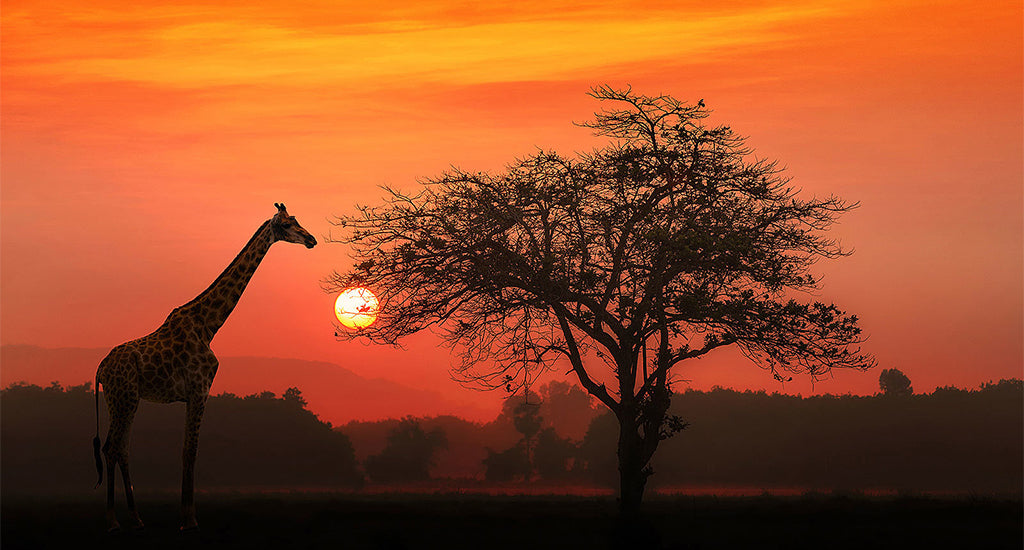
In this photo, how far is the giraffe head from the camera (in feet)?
71.0

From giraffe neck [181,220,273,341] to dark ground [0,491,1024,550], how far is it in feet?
14.4

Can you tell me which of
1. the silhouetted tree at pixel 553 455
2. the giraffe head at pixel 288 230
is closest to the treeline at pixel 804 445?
the silhouetted tree at pixel 553 455

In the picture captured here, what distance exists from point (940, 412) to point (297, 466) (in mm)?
37615

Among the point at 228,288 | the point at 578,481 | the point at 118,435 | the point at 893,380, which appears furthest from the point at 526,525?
the point at 893,380

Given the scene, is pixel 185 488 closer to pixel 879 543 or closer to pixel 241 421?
pixel 879 543

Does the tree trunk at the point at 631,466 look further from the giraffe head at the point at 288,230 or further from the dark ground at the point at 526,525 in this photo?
the giraffe head at the point at 288,230

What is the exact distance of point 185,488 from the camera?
19688 millimetres

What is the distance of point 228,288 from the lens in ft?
70.3

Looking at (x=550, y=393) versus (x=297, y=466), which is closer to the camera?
(x=297, y=466)

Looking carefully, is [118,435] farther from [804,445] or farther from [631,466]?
[804,445]

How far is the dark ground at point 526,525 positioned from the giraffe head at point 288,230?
20.5 ft

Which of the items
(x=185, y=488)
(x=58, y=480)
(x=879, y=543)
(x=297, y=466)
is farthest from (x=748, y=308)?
(x=58, y=480)

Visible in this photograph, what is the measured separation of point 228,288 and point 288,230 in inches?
70.5

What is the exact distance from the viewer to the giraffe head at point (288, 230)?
71.0ft
